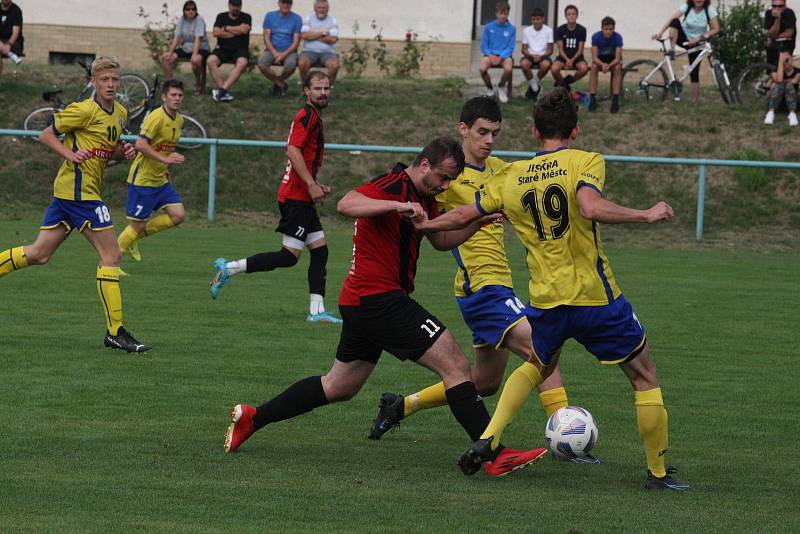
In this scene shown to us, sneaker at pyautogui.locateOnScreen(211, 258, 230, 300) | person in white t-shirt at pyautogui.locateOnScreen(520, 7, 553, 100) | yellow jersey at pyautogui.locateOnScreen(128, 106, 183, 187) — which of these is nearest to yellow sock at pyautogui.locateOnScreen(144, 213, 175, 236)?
yellow jersey at pyautogui.locateOnScreen(128, 106, 183, 187)

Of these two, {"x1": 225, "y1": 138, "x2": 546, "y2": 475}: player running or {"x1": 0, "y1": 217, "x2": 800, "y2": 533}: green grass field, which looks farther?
{"x1": 225, "y1": 138, "x2": 546, "y2": 475}: player running

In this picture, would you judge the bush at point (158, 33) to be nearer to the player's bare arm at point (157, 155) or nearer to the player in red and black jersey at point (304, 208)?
the player's bare arm at point (157, 155)

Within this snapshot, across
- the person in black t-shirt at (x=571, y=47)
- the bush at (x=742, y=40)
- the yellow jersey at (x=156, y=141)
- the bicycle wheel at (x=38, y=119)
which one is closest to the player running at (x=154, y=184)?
the yellow jersey at (x=156, y=141)

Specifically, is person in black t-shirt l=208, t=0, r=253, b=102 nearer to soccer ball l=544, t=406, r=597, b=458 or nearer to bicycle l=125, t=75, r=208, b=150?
bicycle l=125, t=75, r=208, b=150

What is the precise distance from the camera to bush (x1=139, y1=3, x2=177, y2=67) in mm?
27266

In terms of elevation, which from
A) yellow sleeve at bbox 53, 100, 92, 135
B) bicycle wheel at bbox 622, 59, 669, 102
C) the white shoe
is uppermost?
bicycle wheel at bbox 622, 59, 669, 102

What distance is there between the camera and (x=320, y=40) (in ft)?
77.4

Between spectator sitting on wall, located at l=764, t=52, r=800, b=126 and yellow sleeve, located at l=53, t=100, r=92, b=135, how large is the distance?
52.6 feet

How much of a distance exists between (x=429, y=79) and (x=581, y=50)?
478 cm

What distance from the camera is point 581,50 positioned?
2370cm

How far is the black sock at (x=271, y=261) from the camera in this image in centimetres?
1180

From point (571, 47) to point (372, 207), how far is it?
1806cm

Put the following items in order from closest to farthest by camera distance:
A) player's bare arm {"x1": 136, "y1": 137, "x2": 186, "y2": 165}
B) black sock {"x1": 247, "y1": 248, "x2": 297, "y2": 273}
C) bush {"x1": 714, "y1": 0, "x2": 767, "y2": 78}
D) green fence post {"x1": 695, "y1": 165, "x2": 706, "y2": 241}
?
black sock {"x1": 247, "y1": 248, "x2": 297, "y2": 273} → player's bare arm {"x1": 136, "y1": 137, "x2": 186, "y2": 165} → green fence post {"x1": 695, "y1": 165, "x2": 706, "y2": 241} → bush {"x1": 714, "y1": 0, "x2": 767, "y2": 78}

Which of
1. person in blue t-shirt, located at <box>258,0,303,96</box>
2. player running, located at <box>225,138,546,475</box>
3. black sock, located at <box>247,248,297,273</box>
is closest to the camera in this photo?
player running, located at <box>225,138,546,475</box>
